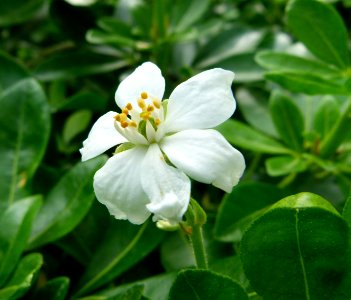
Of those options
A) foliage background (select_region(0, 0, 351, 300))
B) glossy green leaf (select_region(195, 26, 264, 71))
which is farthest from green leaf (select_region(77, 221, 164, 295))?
glossy green leaf (select_region(195, 26, 264, 71))

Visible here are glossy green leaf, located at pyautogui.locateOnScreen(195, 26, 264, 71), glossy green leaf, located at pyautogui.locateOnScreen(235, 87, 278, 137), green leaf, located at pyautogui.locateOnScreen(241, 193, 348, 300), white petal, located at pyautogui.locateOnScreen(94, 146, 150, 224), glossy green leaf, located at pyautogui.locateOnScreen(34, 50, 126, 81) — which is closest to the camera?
green leaf, located at pyautogui.locateOnScreen(241, 193, 348, 300)

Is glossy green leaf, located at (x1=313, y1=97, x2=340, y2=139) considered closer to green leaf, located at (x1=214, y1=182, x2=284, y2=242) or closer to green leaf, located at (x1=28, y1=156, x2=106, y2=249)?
green leaf, located at (x1=214, y1=182, x2=284, y2=242)

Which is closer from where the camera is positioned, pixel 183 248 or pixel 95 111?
pixel 183 248

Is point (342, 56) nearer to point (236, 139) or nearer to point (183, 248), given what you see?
point (236, 139)

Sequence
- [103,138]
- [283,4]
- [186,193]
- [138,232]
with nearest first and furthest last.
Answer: [186,193] → [103,138] → [138,232] → [283,4]

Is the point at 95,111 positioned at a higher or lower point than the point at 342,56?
lower

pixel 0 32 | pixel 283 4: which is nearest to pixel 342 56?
pixel 283 4

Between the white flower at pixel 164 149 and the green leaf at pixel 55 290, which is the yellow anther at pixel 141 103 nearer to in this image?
the white flower at pixel 164 149
